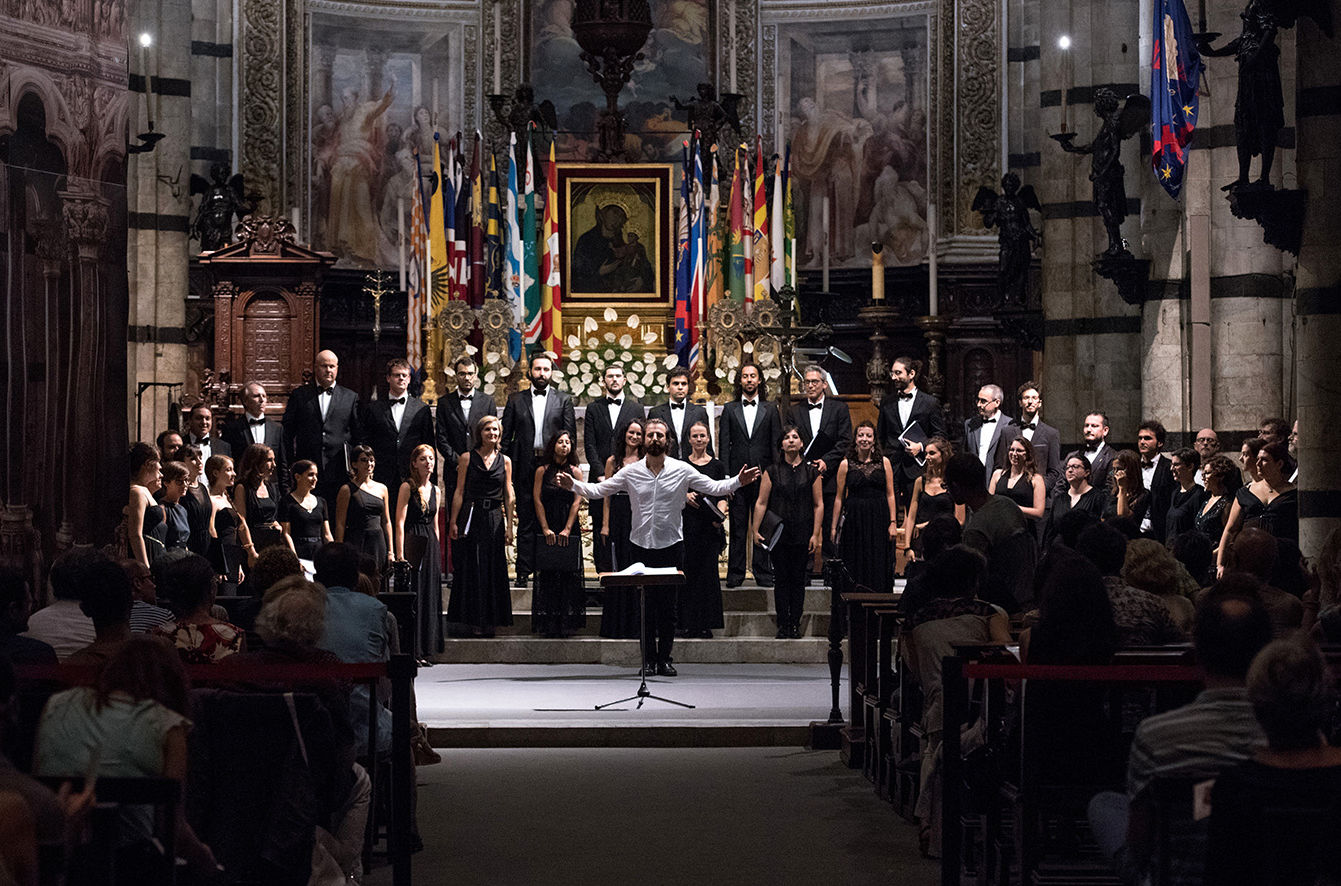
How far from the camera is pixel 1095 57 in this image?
750 inches

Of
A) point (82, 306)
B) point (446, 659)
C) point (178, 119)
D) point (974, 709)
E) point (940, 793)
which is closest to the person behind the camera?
point (940, 793)

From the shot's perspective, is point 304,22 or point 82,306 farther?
point 304,22

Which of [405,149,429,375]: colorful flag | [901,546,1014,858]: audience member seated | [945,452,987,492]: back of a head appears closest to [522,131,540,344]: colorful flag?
[405,149,429,375]: colorful flag

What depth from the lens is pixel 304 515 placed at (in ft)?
42.1

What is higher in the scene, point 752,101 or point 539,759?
point 752,101

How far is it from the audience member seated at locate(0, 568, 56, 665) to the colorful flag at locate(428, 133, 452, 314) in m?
11.8

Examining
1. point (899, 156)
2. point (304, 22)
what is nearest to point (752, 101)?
point (899, 156)

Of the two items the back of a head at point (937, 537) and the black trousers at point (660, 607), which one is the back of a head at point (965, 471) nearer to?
the back of a head at point (937, 537)

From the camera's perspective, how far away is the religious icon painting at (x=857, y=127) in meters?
24.6

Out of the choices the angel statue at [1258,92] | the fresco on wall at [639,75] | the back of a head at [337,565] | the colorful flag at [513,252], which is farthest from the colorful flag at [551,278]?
the back of a head at [337,565]

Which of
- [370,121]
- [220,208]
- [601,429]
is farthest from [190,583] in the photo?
[370,121]

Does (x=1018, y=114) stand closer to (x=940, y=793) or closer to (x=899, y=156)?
(x=899, y=156)

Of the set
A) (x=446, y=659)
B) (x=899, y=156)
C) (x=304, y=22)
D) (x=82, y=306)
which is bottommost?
(x=446, y=659)

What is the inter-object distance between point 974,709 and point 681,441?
7.58 meters
